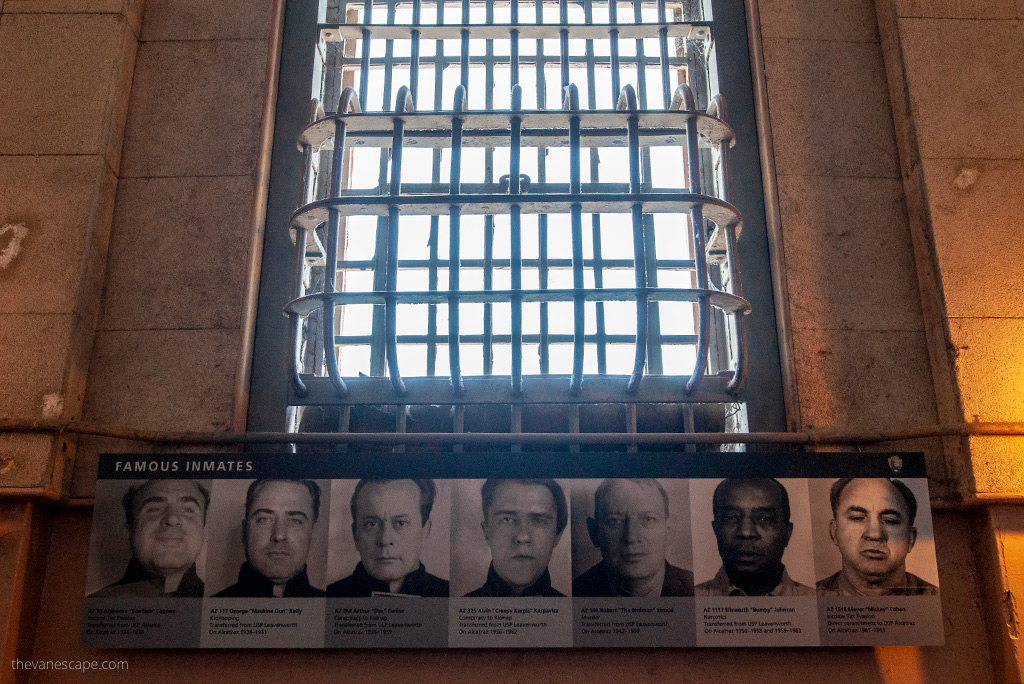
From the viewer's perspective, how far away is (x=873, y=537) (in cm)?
450

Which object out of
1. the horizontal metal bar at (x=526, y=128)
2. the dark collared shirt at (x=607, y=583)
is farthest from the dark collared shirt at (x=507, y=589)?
the horizontal metal bar at (x=526, y=128)

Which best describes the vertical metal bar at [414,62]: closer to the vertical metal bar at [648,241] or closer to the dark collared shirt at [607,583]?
the vertical metal bar at [648,241]

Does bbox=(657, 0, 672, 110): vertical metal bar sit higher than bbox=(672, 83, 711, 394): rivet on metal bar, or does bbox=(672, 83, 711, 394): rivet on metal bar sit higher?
bbox=(657, 0, 672, 110): vertical metal bar

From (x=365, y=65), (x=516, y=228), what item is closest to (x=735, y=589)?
(x=516, y=228)

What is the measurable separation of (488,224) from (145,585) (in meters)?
2.84

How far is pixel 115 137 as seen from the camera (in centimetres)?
542

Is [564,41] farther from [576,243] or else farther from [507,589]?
[507,589]

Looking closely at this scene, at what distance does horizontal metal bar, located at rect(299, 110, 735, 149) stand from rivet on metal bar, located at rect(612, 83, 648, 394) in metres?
0.10

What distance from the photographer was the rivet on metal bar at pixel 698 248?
4848mm

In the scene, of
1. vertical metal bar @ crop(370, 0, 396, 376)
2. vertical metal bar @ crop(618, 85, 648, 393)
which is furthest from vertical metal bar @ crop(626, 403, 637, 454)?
vertical metal bar @ crop(370, 0, 396, 376)

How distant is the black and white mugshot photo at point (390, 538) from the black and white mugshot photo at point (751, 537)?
1.35 meters

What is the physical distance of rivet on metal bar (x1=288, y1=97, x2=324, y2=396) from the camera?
495 cm

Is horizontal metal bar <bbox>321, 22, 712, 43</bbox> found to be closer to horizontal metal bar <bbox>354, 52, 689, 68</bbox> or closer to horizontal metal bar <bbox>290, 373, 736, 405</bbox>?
horizontal metal bar <bbox>354, 52, 689, 68</bbox>

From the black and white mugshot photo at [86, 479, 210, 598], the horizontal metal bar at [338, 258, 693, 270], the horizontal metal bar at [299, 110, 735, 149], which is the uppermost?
the horizontal metal bar at [299, 110, 735, 149]
